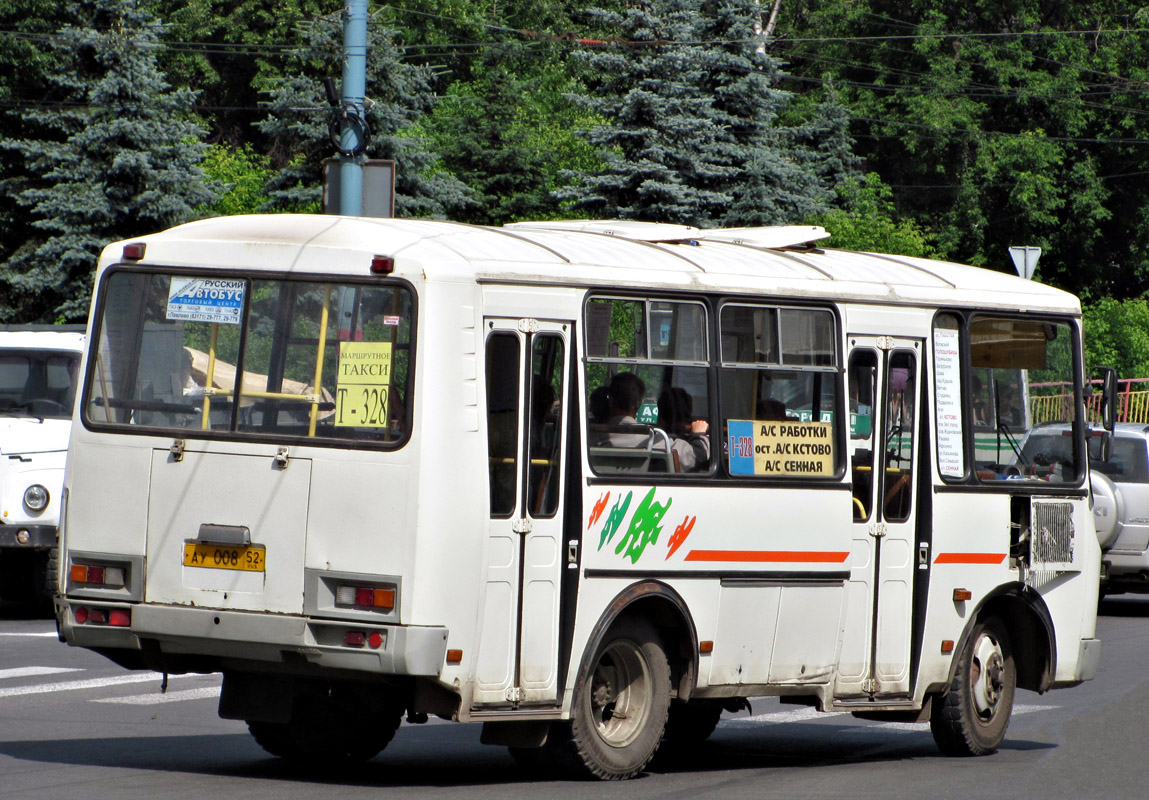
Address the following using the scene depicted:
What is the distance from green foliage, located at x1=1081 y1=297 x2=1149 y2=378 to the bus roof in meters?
29.3

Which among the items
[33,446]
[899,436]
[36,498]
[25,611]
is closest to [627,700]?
[899,436]

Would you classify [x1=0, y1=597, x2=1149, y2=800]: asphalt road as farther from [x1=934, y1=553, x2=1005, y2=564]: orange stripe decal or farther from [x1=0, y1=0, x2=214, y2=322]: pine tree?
[x1=0, y1=0, x2=214, y2=322]: pine tree

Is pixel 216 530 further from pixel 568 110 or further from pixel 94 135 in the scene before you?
pixel 568 110

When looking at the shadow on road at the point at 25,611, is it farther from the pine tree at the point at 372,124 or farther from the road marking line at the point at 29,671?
the pine tree at the point at 372,124

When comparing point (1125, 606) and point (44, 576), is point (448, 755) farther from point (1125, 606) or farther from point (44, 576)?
point (1125, 606)

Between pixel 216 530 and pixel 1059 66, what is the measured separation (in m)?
47.5

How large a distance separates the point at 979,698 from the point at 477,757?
3.01 metres

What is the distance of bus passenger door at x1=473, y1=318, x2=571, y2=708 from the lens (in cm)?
797

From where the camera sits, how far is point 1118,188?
52938mm

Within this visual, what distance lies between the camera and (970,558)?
10.2 metres

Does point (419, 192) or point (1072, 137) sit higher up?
point (1072, 137)

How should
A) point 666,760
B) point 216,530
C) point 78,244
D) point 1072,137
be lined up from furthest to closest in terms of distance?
point 1072,137, point 78,244, point 666,760, point 216,530

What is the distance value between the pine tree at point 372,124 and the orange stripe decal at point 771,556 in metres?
19.7

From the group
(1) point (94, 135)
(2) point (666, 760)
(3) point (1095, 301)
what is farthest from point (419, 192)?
(3) point (1095, 301)
